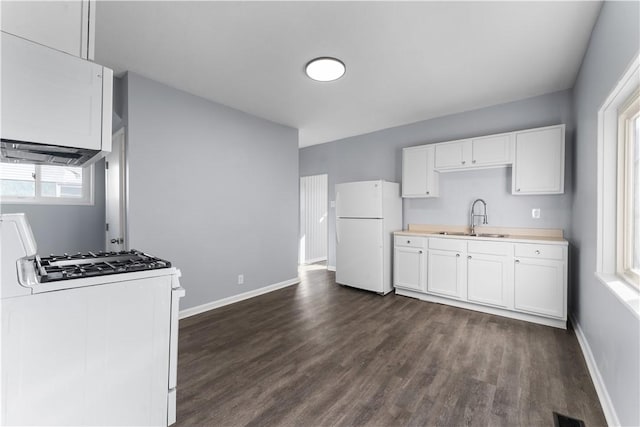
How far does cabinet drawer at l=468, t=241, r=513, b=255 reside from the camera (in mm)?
3158

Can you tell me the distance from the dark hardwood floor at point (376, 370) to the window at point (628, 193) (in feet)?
2.91

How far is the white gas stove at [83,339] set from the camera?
1100mm

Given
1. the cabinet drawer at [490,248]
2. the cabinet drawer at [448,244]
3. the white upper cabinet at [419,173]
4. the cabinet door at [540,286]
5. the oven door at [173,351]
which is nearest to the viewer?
the oven door at [173,351]

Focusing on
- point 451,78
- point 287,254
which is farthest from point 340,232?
point 451,78

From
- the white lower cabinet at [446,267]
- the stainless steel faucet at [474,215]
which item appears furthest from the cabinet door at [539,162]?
the white lower cabinet at [446,267]

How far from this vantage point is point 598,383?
1.89 metres

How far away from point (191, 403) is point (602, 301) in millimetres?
2780

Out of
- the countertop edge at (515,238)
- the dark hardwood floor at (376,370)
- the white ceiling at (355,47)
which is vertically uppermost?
the white ceiling at (355,47)

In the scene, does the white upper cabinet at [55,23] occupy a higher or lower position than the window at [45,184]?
higher

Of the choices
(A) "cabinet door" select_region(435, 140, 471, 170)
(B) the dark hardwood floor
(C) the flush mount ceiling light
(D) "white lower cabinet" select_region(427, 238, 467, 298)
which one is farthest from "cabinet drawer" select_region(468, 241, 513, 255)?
(C) the flush mount ceiling light

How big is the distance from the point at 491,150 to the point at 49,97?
3.95 meters

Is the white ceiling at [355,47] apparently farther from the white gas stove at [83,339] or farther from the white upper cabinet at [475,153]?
the white gas stove at [83,339]

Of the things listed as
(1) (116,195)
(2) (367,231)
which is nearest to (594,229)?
(2) (367,231)

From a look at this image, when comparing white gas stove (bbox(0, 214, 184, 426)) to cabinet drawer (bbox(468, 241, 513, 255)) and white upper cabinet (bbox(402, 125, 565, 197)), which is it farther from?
white upper cabinet (bbox(402, 125, 565, 197))
